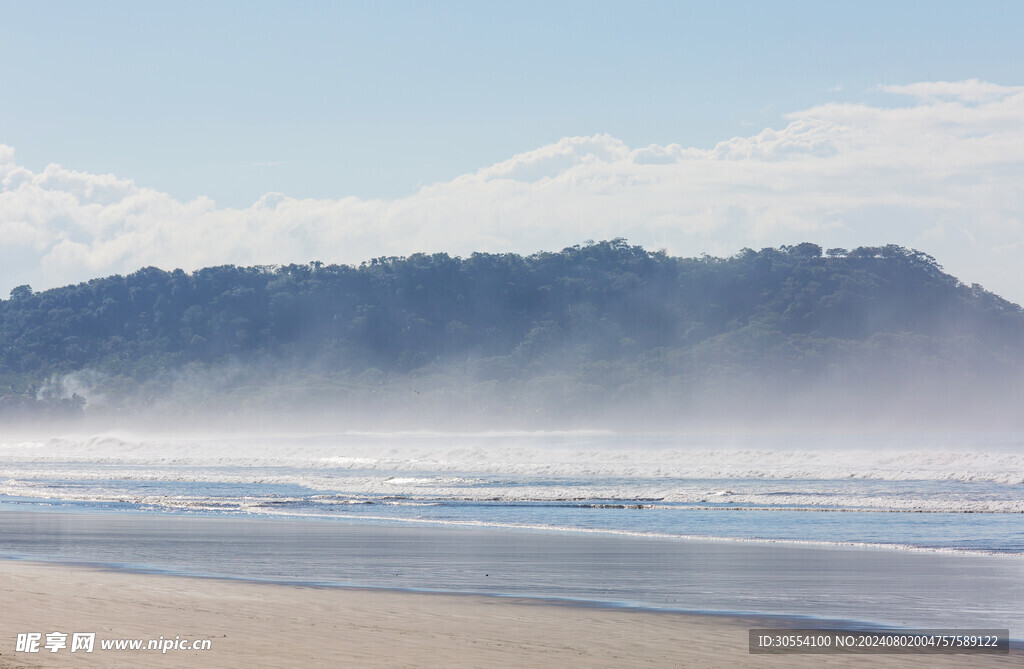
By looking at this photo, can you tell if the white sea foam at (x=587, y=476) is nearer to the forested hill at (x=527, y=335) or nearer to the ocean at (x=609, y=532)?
the ocean at (x=609, y=532)

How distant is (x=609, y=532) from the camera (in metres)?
20.5

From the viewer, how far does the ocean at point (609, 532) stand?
13.6 meters

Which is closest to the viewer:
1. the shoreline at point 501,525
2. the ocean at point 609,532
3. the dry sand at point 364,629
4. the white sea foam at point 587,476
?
the dry sand at point 364,629

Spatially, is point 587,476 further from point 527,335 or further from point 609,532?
point 527,335

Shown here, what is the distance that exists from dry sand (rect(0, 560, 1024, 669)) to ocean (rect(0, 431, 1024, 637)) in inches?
48.2

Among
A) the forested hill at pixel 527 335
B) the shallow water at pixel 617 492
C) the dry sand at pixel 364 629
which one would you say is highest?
the forested hill at pixel 527 335

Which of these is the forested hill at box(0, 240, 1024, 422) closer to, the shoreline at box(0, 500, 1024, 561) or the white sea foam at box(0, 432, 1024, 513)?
the white sea foam at box(0, 432, 1024, 513)

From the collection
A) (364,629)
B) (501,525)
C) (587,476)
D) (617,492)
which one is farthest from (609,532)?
(587,476)

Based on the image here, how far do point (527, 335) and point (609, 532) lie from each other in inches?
4516

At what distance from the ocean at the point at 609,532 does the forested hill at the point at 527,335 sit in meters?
79.6

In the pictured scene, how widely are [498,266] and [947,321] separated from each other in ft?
184

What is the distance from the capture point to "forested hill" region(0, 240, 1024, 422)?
12069cm

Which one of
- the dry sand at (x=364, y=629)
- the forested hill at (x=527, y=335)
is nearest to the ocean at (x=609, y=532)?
the dry sand at (x=364, y=629)

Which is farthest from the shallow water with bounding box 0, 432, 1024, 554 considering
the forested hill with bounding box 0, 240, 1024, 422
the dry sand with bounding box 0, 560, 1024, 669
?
the forested hill with bounding box 0, 240, 1024, 422
